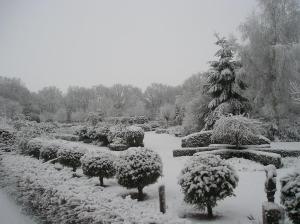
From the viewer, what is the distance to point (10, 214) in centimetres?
825

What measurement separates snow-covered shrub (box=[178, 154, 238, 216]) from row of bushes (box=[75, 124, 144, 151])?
12411 mm

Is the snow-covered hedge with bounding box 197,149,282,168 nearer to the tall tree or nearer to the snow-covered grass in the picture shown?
the snow-covered grass

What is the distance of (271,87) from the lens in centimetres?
2058

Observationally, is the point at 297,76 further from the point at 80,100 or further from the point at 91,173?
the point at 80,100

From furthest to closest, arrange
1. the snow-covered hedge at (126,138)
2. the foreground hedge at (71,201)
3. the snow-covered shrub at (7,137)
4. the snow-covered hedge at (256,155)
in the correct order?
the snow-covered shrub at (7,137) < the snow-covered hedge at (126,138) < the snow-covered hedge at (256,155) < the foreground hedge at (71,201)

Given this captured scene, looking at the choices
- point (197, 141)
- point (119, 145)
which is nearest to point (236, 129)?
point (197, 141)

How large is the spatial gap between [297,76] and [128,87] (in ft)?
261

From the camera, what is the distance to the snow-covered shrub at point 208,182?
645cm

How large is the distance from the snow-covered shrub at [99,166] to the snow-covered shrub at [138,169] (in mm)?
1397

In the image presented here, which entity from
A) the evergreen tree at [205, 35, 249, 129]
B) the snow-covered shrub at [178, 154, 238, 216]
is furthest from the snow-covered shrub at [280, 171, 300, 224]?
the evergreen tree at [205, 35, 249, 129]

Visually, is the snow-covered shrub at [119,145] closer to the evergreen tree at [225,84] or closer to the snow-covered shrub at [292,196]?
the evergreen tree at [225,84]

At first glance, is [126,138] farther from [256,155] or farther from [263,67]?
[263,67]

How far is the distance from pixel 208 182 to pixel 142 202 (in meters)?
2.58

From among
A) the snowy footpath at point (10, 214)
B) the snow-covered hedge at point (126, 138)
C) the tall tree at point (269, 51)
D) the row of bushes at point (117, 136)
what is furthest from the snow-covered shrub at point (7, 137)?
the tall tree at point (269, 51)
